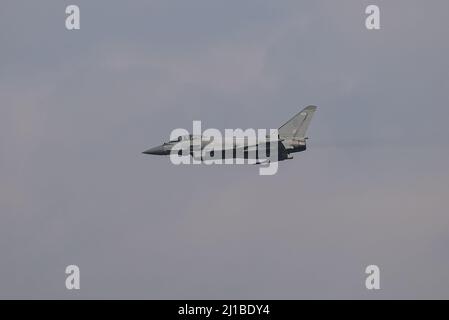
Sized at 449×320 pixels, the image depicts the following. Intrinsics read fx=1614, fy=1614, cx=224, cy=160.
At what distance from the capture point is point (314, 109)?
138 metres

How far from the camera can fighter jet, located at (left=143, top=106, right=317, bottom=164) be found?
5290 inches

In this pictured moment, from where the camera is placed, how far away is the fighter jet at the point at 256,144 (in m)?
134

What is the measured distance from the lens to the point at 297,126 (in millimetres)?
136625

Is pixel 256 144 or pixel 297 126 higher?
pixel 297 126

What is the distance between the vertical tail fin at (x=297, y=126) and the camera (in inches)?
5359

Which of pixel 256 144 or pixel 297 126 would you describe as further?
pixel 297 126

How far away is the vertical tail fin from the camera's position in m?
136

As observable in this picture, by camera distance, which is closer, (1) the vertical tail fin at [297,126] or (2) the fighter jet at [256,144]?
(2) the fighter jet at [256,144]

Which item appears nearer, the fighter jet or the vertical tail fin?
the fighter jet

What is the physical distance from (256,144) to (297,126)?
4.16 metres
